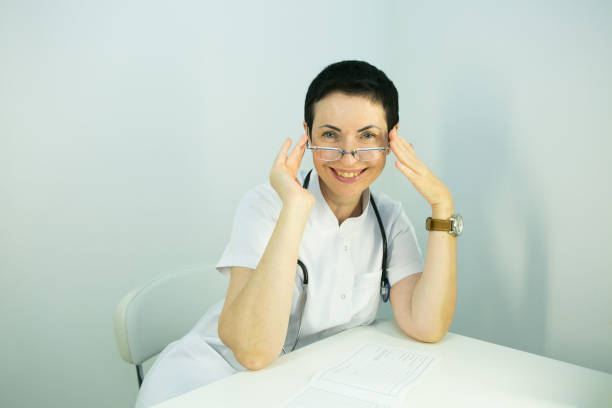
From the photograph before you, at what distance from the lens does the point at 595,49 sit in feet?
4.53

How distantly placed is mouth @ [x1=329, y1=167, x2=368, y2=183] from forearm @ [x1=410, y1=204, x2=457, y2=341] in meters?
0.25

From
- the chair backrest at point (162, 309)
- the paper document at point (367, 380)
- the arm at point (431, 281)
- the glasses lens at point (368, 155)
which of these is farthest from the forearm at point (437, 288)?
the chair backrest at point (162, 309)

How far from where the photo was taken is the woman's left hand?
1.20 metres

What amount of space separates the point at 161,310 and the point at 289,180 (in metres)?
0.58

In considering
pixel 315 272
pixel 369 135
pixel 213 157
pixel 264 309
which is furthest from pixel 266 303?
pixel 213 157

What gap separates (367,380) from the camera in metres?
0.87

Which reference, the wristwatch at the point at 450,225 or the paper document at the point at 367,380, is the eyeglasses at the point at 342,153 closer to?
the wristwatch at the point at 450,225

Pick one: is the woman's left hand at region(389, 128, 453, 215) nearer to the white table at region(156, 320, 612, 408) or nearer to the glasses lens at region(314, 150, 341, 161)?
the glasses lens at region(314, 150, 341, 161)

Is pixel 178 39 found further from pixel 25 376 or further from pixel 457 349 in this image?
pixel 457 349

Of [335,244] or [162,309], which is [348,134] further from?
[162,309]

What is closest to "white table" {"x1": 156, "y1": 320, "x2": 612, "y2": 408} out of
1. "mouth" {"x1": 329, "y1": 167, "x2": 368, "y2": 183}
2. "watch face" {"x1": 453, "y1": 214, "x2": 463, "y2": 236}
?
"watch face" {"x1": 453, "y1": 214, "x2": 463, "y2": 236}

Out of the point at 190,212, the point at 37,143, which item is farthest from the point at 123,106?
the point at 190,212

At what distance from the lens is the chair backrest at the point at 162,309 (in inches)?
47.0

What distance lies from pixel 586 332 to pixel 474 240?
49 centimetres
